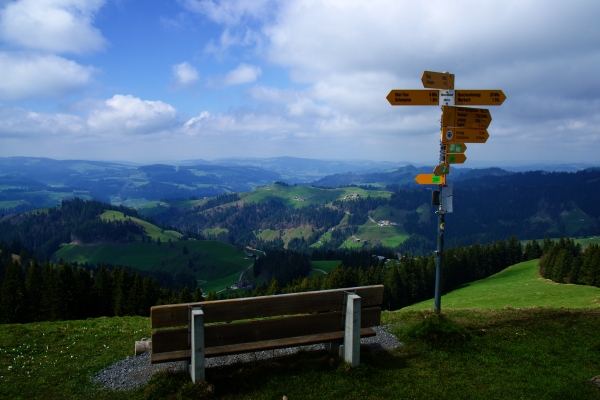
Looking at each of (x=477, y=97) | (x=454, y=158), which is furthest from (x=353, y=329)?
(x=477, y=97)

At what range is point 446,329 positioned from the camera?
1059 centimetres

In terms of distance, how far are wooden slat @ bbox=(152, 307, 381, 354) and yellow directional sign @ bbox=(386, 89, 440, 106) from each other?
20.8 feet

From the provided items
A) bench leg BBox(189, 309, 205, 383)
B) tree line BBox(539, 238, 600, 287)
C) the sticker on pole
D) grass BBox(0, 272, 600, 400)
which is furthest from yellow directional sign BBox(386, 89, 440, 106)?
tree line BBox(539, 238, 600, 287)

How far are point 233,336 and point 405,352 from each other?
4800 mm

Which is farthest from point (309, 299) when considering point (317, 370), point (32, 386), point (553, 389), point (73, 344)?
point (73, 344)

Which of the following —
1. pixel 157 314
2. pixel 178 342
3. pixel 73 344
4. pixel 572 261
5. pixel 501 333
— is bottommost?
pixel 572 261

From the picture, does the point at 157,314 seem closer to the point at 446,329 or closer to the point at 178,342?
the point at 178,342

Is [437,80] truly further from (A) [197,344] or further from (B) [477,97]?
(A) [197,344]

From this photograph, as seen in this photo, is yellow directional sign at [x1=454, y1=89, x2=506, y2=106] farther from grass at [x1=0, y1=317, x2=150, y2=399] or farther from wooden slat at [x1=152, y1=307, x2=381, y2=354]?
grass at [x1=0, y1=317, x2=150, y2=399]

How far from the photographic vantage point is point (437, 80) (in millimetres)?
11086

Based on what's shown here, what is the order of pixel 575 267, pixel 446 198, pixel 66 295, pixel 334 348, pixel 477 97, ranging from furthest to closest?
pixel 575 267 < pixel 66 295 < pixel 477 97 < pixel 446 198 < pixel 334 348

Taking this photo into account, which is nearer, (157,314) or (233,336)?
(157,314)

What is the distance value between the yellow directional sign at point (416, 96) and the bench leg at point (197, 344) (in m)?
8.36

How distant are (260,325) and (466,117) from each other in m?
8.59
